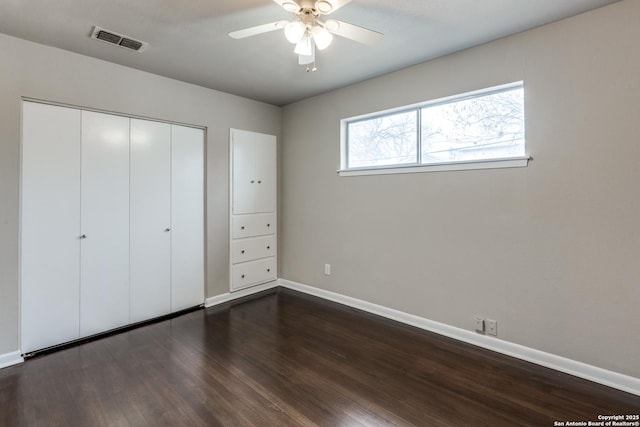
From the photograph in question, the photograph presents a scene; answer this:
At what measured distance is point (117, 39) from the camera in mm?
2516

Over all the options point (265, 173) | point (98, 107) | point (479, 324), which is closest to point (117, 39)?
point (98, 107)

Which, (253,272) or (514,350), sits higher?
(253,272)

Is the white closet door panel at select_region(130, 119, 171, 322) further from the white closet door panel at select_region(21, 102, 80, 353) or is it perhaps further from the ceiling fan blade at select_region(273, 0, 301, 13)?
the ceiling fan blade at select_region(273, 0, 301, 13)

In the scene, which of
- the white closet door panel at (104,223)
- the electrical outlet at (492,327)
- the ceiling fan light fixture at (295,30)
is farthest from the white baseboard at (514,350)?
the ceiling fan light fixture at (295,30)

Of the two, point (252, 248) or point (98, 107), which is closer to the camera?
point (98, 107)

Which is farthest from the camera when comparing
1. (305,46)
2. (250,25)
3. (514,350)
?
(514,350)

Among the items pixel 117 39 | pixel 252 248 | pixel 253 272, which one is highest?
pixel 117 39

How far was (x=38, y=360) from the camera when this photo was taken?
2506mm

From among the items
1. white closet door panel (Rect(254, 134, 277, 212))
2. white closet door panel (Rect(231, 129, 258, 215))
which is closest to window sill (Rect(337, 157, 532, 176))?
white closet door panel (Rect(254, 134, 277, 212))

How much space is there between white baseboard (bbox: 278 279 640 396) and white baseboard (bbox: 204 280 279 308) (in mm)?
1179

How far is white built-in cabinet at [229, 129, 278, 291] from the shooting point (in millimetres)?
4004

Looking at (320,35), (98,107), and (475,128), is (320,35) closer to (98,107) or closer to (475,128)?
(475,128)

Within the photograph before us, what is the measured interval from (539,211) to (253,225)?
3178mm

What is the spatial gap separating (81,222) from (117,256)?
0.45 m
